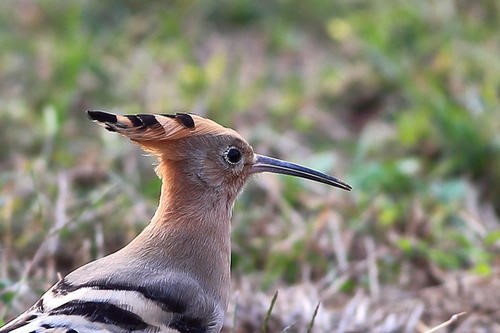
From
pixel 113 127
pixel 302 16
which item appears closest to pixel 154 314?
pixel 113 127

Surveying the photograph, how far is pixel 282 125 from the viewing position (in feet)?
14.8

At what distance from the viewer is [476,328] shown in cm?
293

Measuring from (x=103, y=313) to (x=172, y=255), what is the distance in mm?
305

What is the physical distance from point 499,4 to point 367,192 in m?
2.34

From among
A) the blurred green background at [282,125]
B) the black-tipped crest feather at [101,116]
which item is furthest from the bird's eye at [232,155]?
the blurred green background at [282,125]

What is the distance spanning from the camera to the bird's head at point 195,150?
7.47ft

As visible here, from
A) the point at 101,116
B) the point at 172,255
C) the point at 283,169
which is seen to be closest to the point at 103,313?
the point at 172,255

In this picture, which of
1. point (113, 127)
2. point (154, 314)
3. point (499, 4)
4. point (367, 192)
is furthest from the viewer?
point (499, 4)

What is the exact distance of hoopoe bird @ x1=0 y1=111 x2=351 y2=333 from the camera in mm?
2025

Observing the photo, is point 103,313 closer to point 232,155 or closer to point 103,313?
point 103,313

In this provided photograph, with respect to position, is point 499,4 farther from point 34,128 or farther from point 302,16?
point 34,128

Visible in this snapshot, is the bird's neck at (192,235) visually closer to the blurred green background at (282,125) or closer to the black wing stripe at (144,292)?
the black wing stripe at (144,292)

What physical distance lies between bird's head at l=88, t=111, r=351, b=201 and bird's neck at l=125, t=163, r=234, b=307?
0.02m

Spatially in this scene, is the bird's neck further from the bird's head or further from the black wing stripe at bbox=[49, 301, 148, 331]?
the black wing stripe at bbox=[49, 301, 148, 331]
